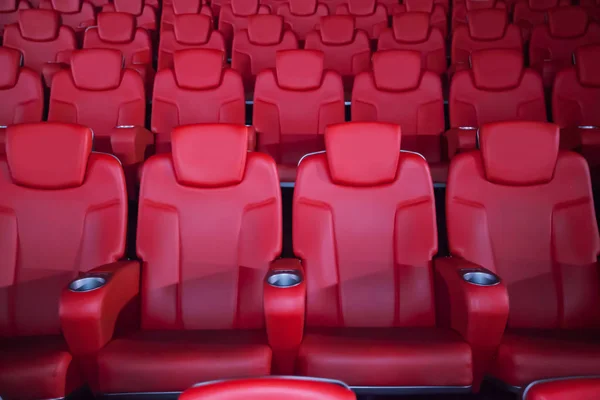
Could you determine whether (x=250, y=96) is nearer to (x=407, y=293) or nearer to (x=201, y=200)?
(x=201, y=200)

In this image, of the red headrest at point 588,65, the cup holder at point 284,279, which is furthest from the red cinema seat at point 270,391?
the red headrest at point 588,65

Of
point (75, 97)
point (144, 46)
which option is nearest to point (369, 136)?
point (75, 97)

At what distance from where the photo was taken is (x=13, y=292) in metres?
1.25

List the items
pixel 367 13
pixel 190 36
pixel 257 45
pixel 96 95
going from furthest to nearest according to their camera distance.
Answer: pixel 367 13 → pixel 190 36 → pixel 257 45 → pixel 96 95

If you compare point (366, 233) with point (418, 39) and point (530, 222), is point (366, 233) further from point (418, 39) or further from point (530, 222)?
point (418, 39)

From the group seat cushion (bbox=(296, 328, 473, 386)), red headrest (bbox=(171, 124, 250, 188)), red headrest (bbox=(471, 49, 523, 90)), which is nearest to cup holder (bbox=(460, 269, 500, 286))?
seat cushion (bbox=(296, 328, 473, 386))

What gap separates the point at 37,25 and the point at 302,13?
1.66 m

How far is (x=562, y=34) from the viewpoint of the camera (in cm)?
307

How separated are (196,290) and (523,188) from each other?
2.82 feet

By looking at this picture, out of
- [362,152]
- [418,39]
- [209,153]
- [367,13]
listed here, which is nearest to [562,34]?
[418,39]

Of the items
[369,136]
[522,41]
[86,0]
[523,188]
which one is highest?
[86,0]

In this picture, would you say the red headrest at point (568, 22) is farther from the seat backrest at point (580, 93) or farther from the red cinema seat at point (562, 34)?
the seat backrest at point (580, 93)

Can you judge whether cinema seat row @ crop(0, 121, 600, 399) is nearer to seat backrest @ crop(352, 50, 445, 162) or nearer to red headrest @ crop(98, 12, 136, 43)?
seat backrest @ crop(352, 50, 445, 162)

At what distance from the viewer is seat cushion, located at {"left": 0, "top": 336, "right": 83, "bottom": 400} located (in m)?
1.00
